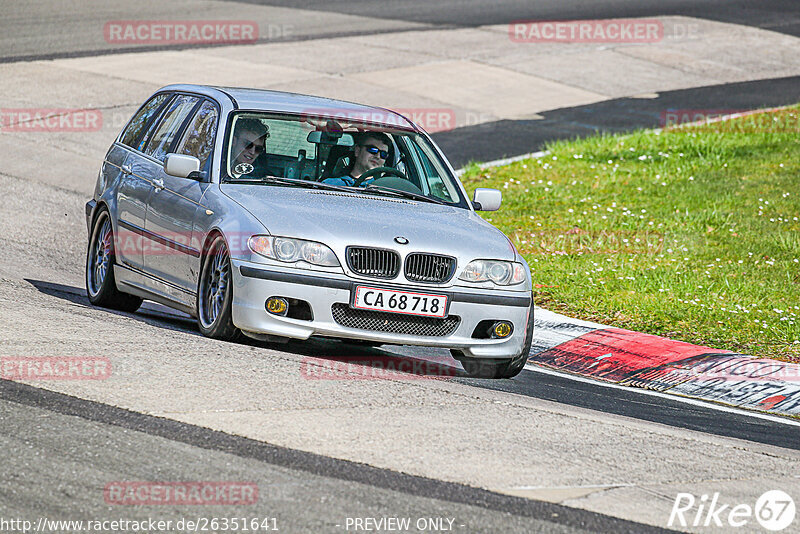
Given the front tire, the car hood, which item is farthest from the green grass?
the front tire

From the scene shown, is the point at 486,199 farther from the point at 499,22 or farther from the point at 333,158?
the point at 499,22

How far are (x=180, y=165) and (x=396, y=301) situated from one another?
5.69 feet

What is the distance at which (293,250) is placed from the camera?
7332 mm

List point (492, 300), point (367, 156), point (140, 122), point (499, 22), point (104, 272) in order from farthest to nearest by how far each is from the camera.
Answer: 1. point (499, 22)
2. point (140, 122)
3. point (104, 272)
4. point (367, 156)
5. point (492, 300)

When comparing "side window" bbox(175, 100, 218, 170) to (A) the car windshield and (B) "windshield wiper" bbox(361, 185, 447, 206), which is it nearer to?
(A) the car windshield

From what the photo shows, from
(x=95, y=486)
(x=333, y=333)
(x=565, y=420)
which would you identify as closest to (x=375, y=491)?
(x=95, y=486)

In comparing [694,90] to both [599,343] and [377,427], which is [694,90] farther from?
[377,427]

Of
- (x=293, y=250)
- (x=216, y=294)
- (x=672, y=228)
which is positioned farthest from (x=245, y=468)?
(x=672, y=228)

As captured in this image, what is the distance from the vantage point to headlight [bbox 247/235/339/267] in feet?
24.0

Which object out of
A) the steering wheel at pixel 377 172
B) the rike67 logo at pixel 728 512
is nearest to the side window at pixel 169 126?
the steering wheel at pixel 377 172

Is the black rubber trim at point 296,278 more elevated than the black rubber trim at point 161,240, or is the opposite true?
the black rubber trim at point 296,278

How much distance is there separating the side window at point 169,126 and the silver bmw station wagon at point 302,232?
0.02 metres

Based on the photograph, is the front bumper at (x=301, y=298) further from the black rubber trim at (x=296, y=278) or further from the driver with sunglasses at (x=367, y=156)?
the driver with sunglasses at (x=367, y=156)

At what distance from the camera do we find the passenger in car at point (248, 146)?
8273mm
